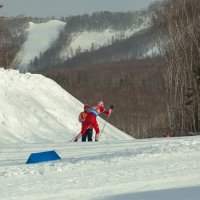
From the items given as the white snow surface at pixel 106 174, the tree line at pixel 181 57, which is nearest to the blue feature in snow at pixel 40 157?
the white snow surface at pixel 106 174

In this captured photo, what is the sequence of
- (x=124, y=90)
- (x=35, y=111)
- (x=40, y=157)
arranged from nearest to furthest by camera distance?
(x=40, y=157), (x=35, y=111), (x=124, y=90)

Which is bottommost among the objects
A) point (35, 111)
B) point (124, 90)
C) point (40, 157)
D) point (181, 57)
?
point (40, 157)

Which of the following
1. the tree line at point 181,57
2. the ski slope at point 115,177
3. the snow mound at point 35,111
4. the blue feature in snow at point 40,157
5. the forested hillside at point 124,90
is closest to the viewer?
the ski slope at point 115,177

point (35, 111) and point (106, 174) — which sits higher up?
point (35, 111)

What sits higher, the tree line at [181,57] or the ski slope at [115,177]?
the tree line at [181,57]

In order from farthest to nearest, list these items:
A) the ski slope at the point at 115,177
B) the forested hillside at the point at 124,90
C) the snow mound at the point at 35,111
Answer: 1. the forested hillside at the point at 124,90
2. the snow mound at the point at 35,111
3. the ski slope at the point at 115,177

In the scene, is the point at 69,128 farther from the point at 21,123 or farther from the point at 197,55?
the point at 197,55

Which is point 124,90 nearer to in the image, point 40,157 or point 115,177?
point 40,157

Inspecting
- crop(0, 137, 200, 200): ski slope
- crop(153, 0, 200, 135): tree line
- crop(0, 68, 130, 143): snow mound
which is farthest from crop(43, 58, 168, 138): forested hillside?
crop(0, 137, 200, 200): ski slope

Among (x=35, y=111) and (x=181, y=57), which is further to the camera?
(x=35, y=111)

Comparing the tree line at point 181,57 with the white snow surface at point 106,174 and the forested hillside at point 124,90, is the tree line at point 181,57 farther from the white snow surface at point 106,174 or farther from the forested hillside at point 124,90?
the forested hillside at point 124,90

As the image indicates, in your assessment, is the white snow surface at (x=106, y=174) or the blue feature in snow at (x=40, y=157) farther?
the blue feature in snow at (x=40, y=157)

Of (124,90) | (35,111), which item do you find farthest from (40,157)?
(124,90)

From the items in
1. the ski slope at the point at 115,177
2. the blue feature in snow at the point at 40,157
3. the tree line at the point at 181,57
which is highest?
the tree line at the point at 181,57
